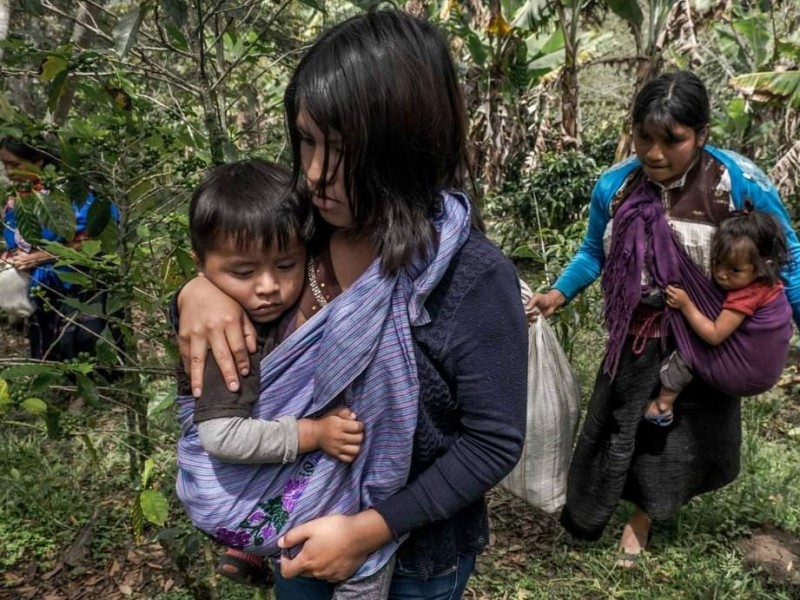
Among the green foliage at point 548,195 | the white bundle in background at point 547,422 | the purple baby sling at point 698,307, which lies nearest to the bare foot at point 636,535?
the white bundle in background at point 547,422

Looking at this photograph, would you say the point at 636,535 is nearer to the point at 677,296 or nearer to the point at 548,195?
the point at 677,296

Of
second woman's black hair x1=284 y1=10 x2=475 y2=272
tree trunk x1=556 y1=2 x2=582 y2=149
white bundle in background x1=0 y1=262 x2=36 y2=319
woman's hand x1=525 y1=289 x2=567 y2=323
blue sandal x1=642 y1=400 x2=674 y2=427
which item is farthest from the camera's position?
tree trunk x1=556 y1=2 x2=582 y2=149

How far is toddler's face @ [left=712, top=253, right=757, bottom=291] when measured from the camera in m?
2.01

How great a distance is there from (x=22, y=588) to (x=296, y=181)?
222 cm

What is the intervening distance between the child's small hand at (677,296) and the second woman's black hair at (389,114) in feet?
4.46

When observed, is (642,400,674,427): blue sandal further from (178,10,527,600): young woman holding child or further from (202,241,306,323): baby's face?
(202,241,306,323): baby's face

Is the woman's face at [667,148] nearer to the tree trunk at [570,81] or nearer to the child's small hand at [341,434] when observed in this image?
the child's small hand at [341,434]

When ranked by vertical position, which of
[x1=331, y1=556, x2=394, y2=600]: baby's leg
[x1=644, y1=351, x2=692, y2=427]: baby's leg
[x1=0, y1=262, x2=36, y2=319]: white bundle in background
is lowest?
[x1=644, y1=351, x2=692, y2=427]: baby's leg

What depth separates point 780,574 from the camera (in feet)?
8.29

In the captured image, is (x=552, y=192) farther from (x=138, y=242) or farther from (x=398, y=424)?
(x=398, y=424)

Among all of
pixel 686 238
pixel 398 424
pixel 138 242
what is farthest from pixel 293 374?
pixel 686 238

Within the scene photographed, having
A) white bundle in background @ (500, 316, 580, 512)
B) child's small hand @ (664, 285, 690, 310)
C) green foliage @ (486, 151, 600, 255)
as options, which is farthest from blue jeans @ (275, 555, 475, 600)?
green foliage @ (486, 151, 600, 255)

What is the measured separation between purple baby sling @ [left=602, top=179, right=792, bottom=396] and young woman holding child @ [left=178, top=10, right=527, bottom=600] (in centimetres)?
122

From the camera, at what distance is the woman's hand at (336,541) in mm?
1065
